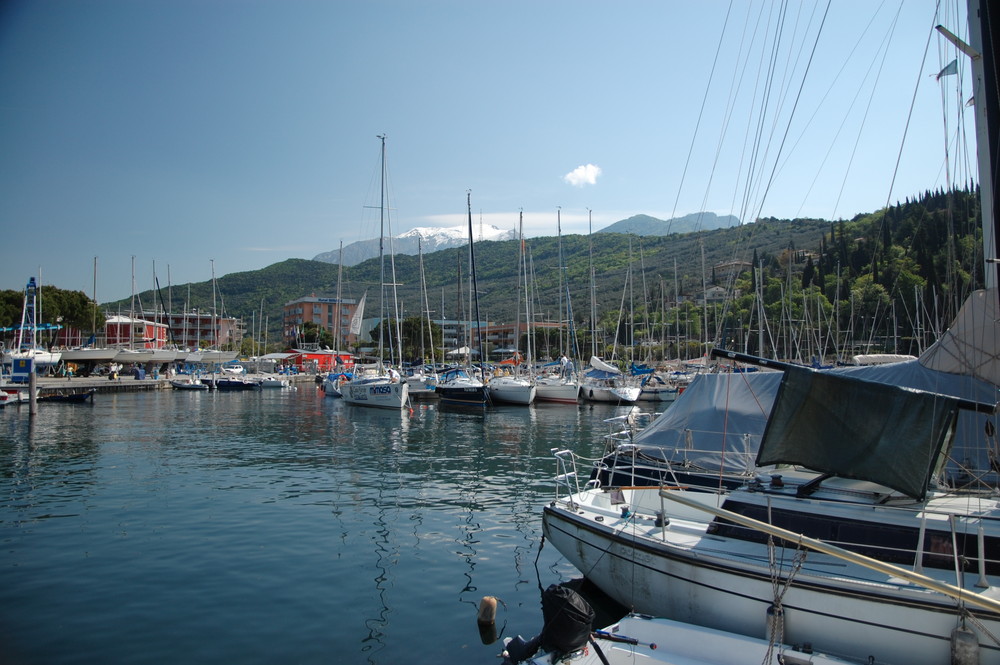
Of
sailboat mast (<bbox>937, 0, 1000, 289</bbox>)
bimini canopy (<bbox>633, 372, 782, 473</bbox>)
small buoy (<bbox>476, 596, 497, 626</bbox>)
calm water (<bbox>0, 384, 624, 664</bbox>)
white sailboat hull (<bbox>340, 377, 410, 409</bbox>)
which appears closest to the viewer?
calm water (<bbox>0, 384, 624, 664</bbox>)

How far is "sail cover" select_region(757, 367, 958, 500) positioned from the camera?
927 centimetres

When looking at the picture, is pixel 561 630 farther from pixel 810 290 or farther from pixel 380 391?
pixel 810 290

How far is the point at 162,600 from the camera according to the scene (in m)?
11.7

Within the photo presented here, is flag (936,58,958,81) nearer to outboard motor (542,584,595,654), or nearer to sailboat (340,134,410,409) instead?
outboard motor (542,584,595,654)

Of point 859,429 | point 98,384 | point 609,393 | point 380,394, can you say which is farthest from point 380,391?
point 859,429

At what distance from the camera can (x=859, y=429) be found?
32.0ft

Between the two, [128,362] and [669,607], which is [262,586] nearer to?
[669,607]

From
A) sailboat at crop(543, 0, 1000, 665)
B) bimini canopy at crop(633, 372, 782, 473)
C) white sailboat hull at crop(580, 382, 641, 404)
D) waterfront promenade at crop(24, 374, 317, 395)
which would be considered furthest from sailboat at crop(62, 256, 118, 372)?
sailboat at crop(543, 0, 1000, 665)

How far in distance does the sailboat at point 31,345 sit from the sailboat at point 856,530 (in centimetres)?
6960

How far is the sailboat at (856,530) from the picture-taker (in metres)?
8.13

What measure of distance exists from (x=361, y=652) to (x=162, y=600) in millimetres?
4479

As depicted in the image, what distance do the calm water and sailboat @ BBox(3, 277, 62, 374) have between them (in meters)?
40.8

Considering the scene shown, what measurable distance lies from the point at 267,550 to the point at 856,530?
12008mm

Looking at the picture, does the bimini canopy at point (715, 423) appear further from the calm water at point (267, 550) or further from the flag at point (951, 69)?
the flag at point (951, 69)
